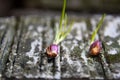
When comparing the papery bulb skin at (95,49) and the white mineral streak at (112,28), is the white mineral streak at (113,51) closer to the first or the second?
the papery bulb skin at (95,49)

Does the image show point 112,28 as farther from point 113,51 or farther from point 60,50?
point 60,50

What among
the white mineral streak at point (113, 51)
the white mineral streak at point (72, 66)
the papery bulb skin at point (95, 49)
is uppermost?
the papery bulb skin at point (95, 49)

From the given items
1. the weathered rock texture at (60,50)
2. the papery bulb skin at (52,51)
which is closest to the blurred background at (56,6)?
the weathered rock texture at (60,50)

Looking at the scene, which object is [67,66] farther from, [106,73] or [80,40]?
[80,40]

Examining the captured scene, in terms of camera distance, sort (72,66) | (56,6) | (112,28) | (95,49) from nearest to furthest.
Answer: (72,66), (95,49), (112,28), (56,6)

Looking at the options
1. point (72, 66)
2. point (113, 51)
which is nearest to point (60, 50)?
point (72, 66)

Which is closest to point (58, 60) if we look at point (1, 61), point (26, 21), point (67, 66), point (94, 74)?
point (67, 66)
